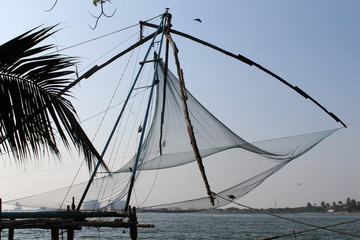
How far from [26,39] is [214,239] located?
33.8 m

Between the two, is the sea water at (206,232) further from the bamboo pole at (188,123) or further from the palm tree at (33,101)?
the palm tree at (33,101)

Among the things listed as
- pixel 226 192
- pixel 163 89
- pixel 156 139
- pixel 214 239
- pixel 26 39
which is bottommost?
pixel 214 239

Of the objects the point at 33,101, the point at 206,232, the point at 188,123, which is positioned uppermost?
the point at 188,123

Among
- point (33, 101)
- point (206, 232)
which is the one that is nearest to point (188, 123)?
point (33, 101)

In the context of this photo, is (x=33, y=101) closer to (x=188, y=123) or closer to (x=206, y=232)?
(x=188, y=123)

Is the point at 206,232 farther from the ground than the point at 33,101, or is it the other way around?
the point at 33,101

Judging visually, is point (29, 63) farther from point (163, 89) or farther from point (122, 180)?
point (163, 89)

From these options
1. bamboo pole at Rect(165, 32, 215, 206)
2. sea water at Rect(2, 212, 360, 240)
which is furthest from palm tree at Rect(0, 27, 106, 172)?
sea water at Rect(2, 212, 360, 240)

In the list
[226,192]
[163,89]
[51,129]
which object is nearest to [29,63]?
[51,129]

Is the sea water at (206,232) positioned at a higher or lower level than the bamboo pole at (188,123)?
lower

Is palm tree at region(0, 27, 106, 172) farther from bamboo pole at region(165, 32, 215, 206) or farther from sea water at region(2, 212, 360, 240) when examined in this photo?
sea water at region(2, 212, 360, 240)

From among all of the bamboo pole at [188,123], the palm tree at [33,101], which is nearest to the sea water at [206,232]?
the bamboo pole at [188,123]

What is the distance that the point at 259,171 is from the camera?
8.38 metres

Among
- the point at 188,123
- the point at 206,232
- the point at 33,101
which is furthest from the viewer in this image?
the point at 206,232
